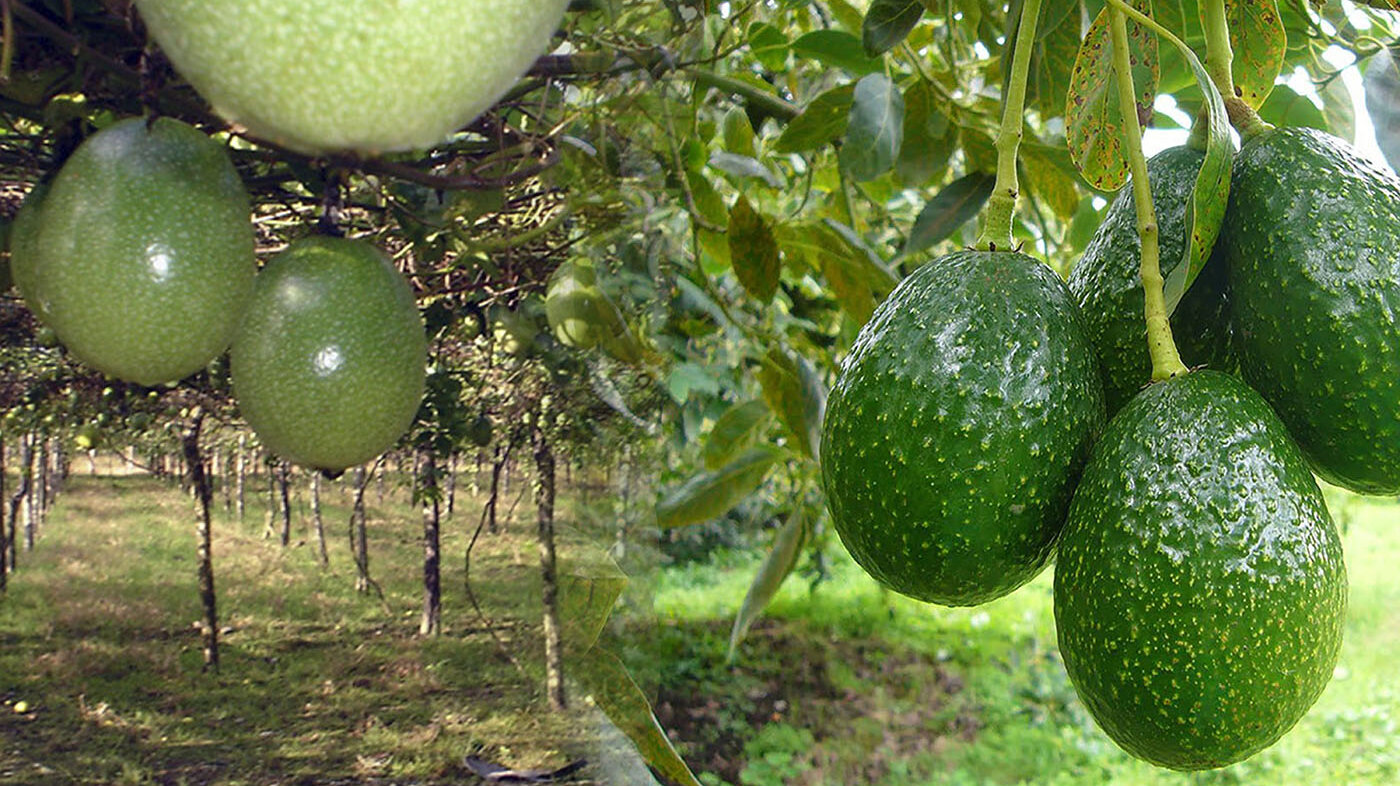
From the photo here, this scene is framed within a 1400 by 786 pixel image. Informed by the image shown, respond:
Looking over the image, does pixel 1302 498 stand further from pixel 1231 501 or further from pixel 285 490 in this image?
pixel 285 490

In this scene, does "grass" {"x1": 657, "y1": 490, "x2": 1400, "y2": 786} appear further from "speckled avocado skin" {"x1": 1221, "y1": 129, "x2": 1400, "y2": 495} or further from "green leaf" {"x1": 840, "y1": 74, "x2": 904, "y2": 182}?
"speckled avocado skin" {"x1": 1221, "y1": 129, "x2": 1400, "y2": 495}

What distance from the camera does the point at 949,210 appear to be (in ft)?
2.11

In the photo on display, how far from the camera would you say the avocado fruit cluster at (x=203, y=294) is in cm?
35

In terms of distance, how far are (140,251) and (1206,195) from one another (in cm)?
35

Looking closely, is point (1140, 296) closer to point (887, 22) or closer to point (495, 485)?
point (887, 22)

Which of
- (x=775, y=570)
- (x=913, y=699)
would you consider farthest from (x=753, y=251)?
(x=913, y=699)

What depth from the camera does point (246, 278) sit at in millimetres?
380

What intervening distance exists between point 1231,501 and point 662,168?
417 mm

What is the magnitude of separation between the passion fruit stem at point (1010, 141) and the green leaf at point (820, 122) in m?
0.33

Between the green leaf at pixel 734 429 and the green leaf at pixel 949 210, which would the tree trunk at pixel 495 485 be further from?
the green leaf at pixel 734 429

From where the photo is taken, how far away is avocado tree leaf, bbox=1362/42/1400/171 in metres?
0.51

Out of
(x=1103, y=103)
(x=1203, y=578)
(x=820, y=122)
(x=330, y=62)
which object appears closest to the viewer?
(x=330, y=62)

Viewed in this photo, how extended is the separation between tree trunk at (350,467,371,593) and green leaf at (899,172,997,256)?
34 cm

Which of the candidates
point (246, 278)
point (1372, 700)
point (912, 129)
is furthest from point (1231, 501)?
point (1372, 700)
